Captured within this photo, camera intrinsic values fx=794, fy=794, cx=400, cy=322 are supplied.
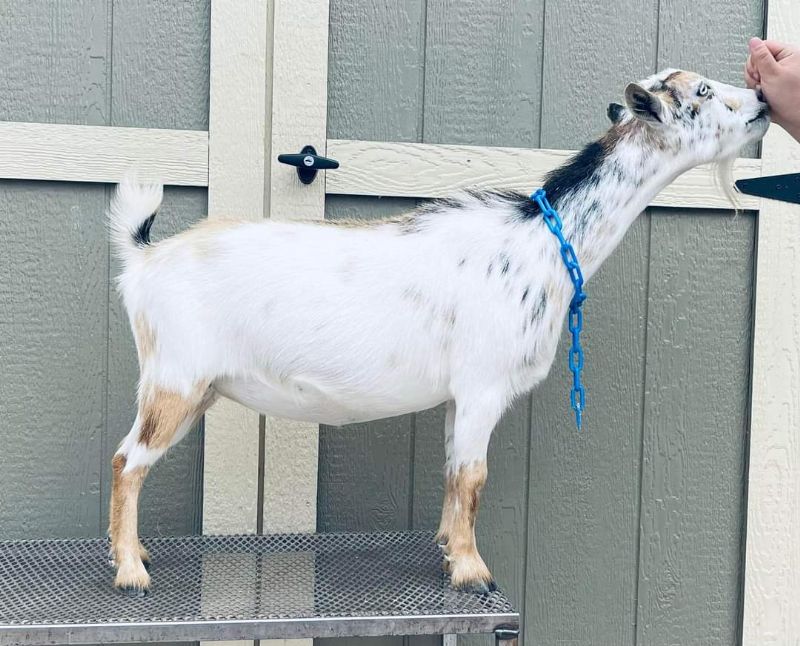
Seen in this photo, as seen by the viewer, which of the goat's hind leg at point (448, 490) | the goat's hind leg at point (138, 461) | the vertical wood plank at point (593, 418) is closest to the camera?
the goat's hind leg at point (138, 461)

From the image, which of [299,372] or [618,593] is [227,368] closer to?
[299,372]

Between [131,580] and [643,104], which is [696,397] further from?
[131,580]

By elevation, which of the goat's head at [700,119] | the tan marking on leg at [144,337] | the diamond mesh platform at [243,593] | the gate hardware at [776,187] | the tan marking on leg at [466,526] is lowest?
the diamond mesh platform at [243,593]

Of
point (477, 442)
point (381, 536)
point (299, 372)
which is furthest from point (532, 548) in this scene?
point (299, 372)

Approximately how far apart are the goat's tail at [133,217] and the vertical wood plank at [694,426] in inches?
35.3

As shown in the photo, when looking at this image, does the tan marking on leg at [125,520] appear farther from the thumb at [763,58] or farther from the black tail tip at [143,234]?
the thumb at [763,58]

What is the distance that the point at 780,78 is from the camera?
111 cm

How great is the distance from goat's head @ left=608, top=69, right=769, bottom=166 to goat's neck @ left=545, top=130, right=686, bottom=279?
18 millimetres

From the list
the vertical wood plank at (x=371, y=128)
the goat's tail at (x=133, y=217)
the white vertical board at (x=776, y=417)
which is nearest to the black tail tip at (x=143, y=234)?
the goat's tail at (x=133, y=217)

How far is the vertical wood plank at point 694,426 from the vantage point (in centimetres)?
149

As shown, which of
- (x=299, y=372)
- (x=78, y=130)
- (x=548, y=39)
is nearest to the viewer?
(x=299, y=372)

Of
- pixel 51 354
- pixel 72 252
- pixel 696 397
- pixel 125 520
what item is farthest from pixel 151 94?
pixel 696 397

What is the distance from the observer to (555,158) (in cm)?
144

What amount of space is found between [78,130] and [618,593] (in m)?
1.28
